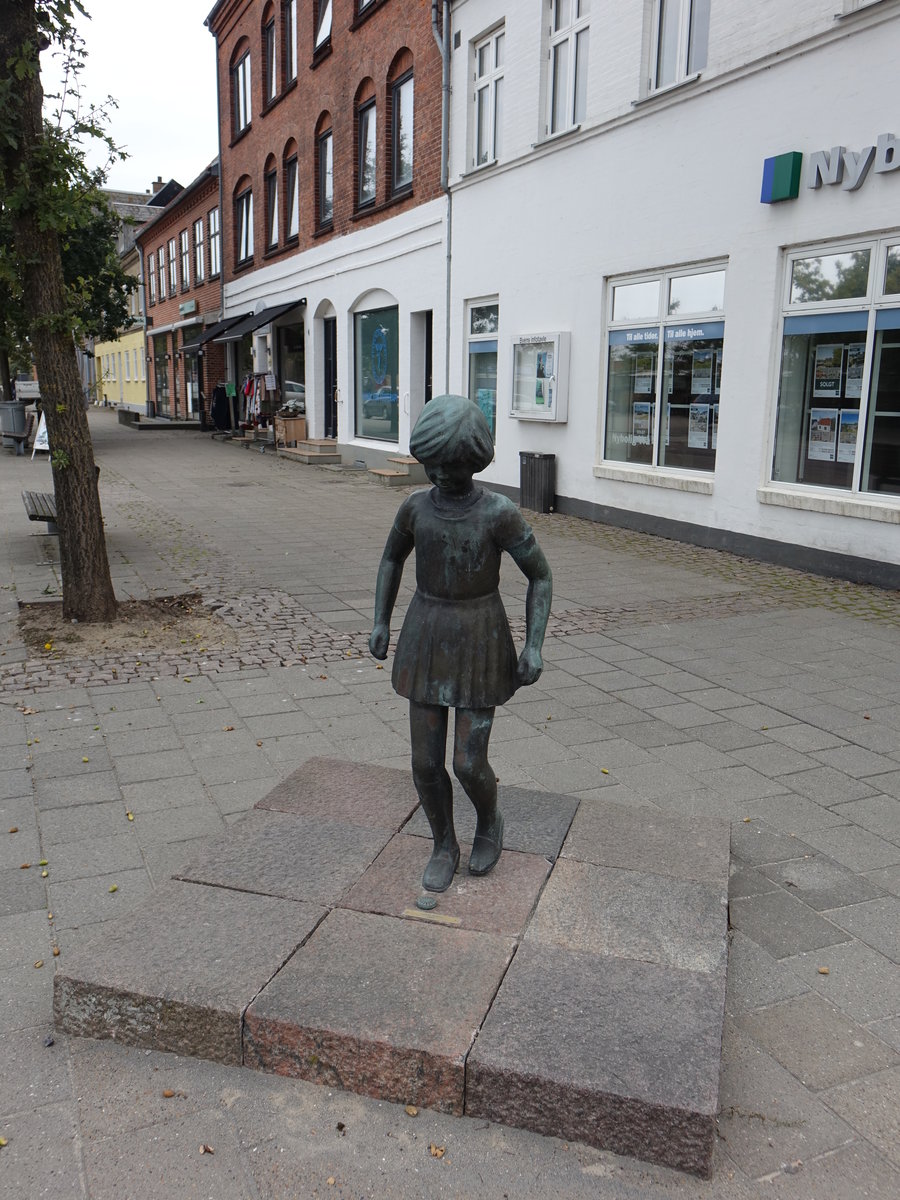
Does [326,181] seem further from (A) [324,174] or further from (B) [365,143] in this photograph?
(B) [365,143]

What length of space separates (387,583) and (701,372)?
9109 millimetres

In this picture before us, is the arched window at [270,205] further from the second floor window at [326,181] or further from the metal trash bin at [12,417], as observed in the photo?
the metal trash bin at [12,417]

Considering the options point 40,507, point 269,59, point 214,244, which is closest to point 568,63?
point 40,507

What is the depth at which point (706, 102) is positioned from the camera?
1095 centimetres

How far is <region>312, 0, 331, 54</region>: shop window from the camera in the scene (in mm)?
21359

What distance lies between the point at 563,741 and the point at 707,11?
31.0ft

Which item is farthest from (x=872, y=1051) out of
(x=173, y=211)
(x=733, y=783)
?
(x=173, y=211)

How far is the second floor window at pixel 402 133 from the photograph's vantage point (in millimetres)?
18188

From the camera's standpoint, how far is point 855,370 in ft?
31.5

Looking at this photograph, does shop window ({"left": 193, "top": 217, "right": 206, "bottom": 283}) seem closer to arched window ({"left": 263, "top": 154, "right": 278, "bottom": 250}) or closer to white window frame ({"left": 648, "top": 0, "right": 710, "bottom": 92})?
arched window ({"left": 263, "top": 154, "right": 278, "bottom": 250})

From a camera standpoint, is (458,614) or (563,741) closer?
(458,614)

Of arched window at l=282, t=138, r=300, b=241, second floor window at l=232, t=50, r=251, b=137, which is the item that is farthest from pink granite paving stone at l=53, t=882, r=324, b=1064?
second floor window at l=232, t=50, r=251, b=137

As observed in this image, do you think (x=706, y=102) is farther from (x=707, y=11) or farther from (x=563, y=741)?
(x=563, y=741)

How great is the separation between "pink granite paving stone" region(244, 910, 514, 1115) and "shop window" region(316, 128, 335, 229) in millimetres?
21033
